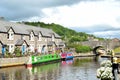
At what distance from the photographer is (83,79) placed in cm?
3059

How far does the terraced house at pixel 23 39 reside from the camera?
5637 cm

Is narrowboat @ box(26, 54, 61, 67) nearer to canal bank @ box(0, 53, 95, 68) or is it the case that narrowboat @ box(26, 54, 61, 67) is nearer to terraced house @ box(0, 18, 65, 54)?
canal bank @ box(0, 53, 95, 68)

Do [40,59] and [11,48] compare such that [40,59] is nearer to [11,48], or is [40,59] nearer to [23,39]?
[11,48]

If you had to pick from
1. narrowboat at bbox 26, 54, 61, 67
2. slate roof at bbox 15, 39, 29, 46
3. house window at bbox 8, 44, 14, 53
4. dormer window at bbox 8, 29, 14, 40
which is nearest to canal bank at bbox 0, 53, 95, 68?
narrowboat at bbox 26, 54, 61, 67

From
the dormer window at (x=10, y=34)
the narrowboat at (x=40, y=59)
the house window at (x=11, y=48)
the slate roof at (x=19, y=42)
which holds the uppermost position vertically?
the dormer window at (x=10, y=34)

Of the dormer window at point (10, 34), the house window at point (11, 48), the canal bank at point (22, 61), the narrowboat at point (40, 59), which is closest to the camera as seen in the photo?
the canal bank at point (22, 61)

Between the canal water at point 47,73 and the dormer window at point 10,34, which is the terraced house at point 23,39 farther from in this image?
the canal water at point 47,73

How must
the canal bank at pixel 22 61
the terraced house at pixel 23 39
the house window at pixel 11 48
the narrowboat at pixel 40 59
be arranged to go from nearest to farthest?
the canal bank at pixel 22 61
the narrowboat at pixel 40 59
the terraced house at pixel 23 39
the house window at pixel 11 48

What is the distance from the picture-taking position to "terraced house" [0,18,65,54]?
56.4 meters

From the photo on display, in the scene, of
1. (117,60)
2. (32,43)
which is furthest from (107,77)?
(32,43)

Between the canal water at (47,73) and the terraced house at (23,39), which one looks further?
the terraced house at (23,39)

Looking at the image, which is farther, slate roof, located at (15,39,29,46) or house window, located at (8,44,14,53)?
slate roof, located at (15,39,29,46)

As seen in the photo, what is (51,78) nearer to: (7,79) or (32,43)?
(7,79)

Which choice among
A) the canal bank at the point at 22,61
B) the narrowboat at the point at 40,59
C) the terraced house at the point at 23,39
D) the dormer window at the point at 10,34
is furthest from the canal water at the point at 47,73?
the dormer window at the point at 10,34
